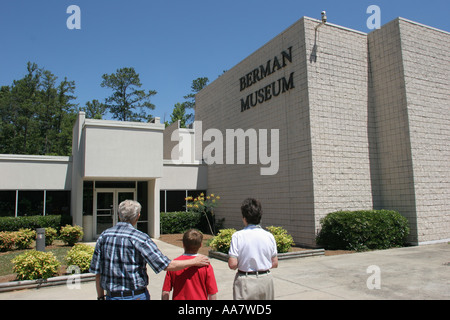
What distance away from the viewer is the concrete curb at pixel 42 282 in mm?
7680

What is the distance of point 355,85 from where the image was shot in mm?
14172

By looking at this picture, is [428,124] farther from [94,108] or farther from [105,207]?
[94,108]

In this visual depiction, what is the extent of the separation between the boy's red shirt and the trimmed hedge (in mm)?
15019

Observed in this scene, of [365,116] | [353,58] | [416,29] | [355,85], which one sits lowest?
[365,116]

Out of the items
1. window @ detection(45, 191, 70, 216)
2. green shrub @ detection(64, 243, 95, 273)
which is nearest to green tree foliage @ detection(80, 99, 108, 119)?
window @ detection(45, 191, 70, 216)

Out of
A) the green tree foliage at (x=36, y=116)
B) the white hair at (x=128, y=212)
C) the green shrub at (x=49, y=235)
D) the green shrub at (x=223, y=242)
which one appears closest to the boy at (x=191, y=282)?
the white hair at (x=128, y=212)

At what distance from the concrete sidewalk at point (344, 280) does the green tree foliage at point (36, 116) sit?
40.6 m

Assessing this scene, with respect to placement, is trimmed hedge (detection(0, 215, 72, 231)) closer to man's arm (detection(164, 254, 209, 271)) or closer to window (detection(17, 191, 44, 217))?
window (detection(17, 191, 44, 217))

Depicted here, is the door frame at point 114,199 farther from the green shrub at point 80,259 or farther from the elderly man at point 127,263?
the elderly man at point 127,263

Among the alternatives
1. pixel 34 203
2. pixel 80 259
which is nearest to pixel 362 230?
pixel 80 259

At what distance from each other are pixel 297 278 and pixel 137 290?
5378 millimetres

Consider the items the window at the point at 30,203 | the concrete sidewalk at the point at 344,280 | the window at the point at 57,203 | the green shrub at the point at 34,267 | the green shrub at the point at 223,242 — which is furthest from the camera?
the window at the point at 57,203
